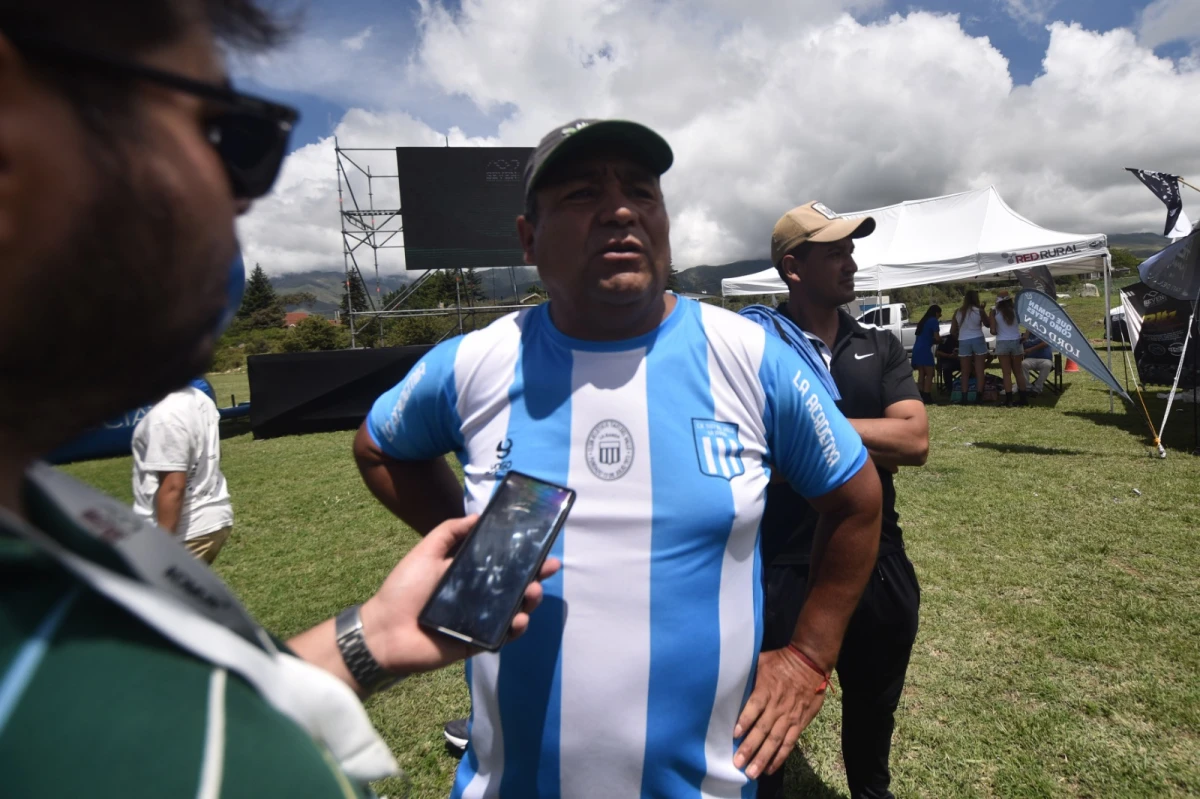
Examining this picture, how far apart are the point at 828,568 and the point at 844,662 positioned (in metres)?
0.90

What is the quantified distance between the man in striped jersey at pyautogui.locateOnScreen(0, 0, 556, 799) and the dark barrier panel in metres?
11.2

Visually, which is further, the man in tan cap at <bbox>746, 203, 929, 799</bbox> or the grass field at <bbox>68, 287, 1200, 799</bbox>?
the grass field at <bbox>68, 287, 1200, 799</bbox>

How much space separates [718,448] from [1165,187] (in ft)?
29.5

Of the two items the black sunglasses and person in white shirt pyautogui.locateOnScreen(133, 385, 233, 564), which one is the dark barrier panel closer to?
person in white shirt pyautogui.locateOnScreen(133, 385, 233, 564)

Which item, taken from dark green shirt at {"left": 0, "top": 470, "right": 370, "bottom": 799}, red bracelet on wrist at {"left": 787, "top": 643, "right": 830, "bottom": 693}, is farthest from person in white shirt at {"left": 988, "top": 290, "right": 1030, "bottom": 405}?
dark green shirt at {"left": 0, "top": 470, "right": 370, "bottom": 799}

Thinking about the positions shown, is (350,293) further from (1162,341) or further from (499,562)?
(499,562)

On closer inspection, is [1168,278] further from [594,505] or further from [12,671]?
[12,671]

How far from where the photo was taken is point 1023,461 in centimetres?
733

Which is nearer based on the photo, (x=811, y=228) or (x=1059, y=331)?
(x=811, y=228)

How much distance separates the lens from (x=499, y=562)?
3.83 feet

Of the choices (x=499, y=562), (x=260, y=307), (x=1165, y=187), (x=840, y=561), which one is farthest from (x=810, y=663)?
(x=260, y=307)

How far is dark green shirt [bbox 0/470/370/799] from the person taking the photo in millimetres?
372

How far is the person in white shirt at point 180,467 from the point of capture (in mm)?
3146

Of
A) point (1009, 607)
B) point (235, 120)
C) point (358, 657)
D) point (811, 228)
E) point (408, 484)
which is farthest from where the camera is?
point (1009, 607)
